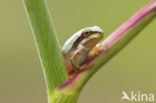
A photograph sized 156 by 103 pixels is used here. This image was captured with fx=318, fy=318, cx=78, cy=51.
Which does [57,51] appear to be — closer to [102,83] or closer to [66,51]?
[66,51]

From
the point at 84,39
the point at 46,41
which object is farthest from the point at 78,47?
the point at 46,41

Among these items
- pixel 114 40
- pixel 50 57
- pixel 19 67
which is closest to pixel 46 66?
pixel 50 57

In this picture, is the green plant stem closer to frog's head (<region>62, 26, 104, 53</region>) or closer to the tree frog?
the tree frog

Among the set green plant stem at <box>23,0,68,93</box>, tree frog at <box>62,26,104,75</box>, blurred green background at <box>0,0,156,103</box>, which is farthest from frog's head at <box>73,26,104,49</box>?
blurred green background at <box>0,0,156,103</box>

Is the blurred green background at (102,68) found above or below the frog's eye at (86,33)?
below

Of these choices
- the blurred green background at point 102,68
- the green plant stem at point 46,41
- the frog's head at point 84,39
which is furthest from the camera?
the blurred green background at point 102,68

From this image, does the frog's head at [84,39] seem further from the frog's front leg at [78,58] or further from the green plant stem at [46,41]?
the green plant stem at [46,41]

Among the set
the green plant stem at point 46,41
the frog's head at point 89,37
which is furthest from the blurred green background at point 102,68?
the green plant stem at point 46,41
